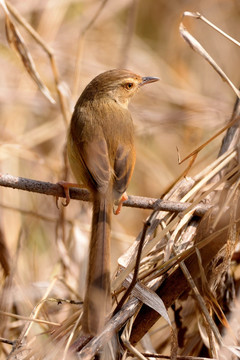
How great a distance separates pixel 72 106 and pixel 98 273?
8.06 ft

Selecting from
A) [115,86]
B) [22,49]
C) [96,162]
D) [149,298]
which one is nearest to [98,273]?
[149,298]

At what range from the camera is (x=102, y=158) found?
11.7ft

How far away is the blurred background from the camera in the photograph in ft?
15.7

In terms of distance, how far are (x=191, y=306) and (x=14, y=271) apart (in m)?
1.18

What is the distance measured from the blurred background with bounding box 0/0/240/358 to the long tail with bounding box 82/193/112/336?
88 cm

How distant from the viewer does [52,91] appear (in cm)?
629

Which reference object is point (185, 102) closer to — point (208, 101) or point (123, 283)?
point (208, 101)

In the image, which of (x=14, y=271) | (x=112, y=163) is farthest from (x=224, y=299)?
(x=14, y=271)

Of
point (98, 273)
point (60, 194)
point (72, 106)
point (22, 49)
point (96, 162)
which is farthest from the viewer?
point (72, 106)

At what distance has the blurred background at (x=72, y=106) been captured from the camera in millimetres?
4789

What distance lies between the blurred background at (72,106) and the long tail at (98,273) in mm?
883

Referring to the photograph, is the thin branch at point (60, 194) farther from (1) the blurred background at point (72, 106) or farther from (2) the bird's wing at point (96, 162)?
(1) the blurred background at point (72, 106)

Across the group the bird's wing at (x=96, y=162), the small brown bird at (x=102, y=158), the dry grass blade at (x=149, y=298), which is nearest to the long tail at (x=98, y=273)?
the small brown bird at (x=102, y=158)

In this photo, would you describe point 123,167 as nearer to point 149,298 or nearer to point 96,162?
point 96,162
